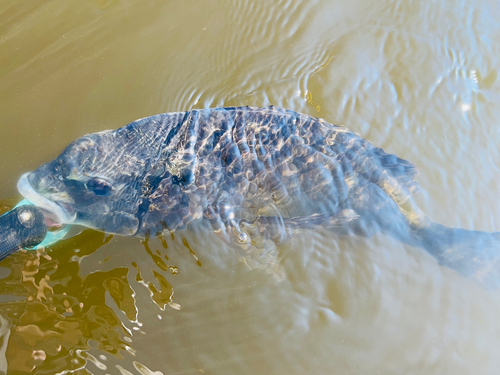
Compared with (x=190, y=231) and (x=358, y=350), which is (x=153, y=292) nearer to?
(x=190, y=231)

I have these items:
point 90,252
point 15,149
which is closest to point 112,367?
point 90,252

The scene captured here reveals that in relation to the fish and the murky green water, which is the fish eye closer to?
the fish

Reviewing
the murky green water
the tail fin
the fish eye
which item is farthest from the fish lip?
the tail fin

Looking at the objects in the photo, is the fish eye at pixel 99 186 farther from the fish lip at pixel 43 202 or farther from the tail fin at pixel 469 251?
the tail fin at pixel 469 251

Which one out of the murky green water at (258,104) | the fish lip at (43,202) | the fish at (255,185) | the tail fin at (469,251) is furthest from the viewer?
the tail fin at (469,251)

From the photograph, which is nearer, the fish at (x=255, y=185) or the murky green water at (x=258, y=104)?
the murky green water at (x=258, y=104)

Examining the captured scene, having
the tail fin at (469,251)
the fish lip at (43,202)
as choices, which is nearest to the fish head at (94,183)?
the fish lip at (43,202)

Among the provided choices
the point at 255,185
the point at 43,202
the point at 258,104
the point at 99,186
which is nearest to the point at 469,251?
the point at 255,185
